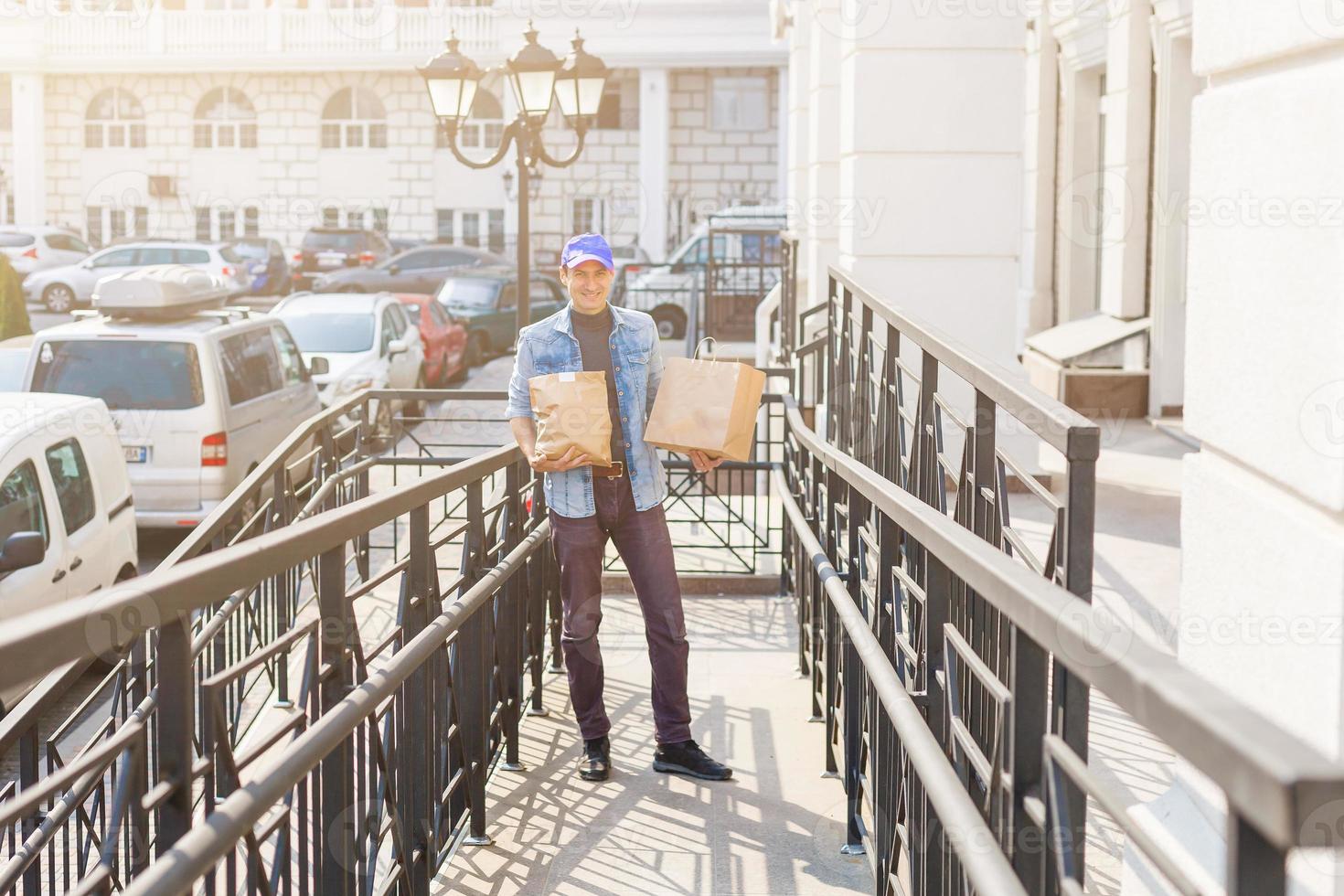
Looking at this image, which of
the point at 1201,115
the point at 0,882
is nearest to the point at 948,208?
the point at 1201,115

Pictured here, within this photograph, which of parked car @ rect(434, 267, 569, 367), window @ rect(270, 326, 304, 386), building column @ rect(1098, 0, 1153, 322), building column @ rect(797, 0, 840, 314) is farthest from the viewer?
parked car @ rect(434, 267, 569, 367)

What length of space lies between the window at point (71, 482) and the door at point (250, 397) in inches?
121

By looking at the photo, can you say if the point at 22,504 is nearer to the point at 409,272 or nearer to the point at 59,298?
the point at 409,272

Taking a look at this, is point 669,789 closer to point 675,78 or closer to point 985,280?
point 985,280

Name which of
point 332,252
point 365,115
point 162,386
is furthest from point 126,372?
point 365,115

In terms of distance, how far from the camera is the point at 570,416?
4.91m

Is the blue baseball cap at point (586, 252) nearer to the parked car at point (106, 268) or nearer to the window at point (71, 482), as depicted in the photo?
the window at point (71, 482)

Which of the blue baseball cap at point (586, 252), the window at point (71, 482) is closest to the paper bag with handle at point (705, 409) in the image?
the blue baseball cap at point (586, 252)

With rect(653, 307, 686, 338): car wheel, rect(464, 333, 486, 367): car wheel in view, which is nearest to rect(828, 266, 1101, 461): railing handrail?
rect(464, 333, 486, 367): car wheel

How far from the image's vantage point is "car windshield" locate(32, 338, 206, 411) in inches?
453

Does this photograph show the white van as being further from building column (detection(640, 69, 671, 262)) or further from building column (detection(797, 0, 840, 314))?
building column (detection(640, 69, 671, 262))

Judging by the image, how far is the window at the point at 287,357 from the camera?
1314 centimetres

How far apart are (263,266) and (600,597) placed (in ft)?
103
